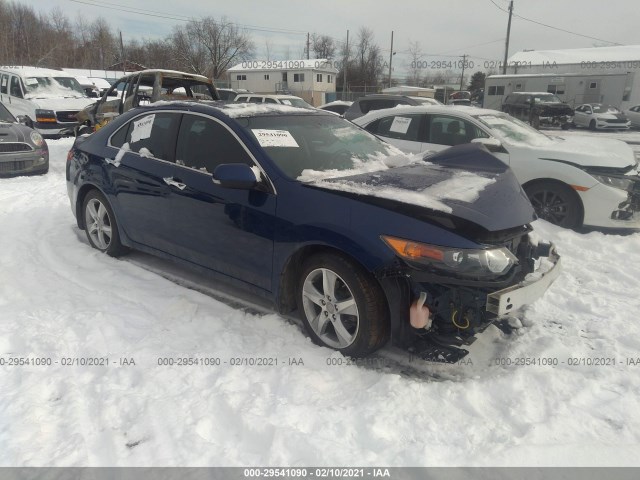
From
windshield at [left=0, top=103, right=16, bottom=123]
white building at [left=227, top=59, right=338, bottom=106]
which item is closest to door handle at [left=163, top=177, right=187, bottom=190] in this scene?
windshield at [left=0, top=103, right=16, bottom=123]

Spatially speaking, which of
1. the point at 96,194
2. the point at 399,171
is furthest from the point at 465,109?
the point at 96,194

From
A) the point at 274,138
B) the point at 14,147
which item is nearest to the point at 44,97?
the point at 14,147

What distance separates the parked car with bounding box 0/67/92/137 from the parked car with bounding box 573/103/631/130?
23672 millimetres

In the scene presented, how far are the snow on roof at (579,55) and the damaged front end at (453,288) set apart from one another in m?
49.1

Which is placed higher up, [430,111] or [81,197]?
[430,111]

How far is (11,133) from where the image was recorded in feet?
28.4

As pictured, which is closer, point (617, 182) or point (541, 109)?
point (617, 182)

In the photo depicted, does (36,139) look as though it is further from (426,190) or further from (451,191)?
(451,191)

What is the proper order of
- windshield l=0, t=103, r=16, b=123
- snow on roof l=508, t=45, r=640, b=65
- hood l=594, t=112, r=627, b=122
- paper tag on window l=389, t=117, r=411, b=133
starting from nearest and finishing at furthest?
paper tag on window l=389, t=117, r=411, b=133
windshield l=0, t=103, r=16, b=123
hood l=594, t=112, r=627, b=122
snow on roof l=508, t=45, r=640, b=65

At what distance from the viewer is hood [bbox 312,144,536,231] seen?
2881 mm

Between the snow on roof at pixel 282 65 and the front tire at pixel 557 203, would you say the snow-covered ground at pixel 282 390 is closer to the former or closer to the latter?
the front tire at pixel 557 203

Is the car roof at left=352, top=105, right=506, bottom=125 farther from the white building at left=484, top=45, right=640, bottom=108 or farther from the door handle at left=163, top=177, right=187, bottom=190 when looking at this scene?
the white building at left=484, top=45, right=640, bottom=108

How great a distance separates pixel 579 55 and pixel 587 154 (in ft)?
166

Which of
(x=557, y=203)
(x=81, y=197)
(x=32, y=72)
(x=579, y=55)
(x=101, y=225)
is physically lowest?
(x=101, y=225)
